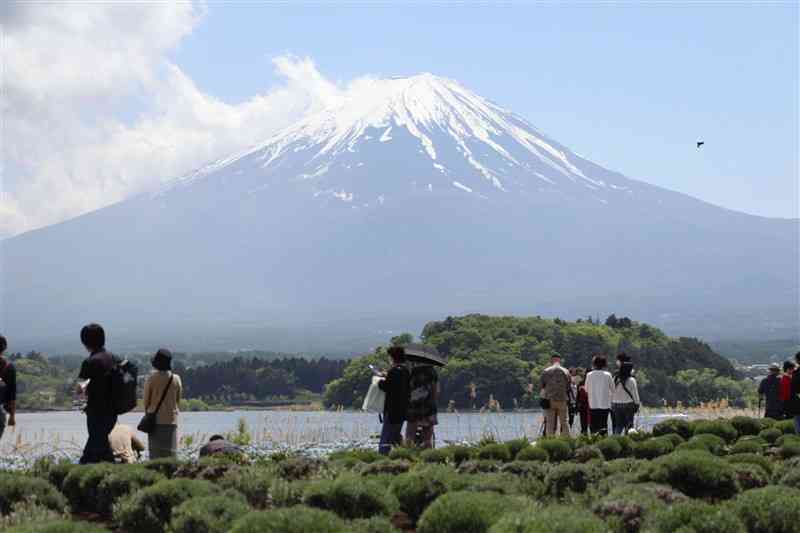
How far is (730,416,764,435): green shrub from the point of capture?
74.9 feet

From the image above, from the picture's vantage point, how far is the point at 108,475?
1311 centimetres

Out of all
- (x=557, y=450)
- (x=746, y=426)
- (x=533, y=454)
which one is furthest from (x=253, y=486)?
(x=746, y=426)

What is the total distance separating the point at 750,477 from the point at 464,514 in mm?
4530

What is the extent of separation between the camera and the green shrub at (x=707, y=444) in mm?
18391

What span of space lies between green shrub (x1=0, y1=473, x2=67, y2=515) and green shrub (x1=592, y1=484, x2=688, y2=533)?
15.4 ft

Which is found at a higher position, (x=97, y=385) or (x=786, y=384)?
(x=786, y=384)

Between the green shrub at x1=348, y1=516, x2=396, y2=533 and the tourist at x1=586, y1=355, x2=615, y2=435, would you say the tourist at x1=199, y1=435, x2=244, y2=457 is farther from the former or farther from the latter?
the tourist at x1=586, y1=355, x2=615, y2=435

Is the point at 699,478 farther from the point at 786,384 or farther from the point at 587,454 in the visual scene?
the point at 786,384

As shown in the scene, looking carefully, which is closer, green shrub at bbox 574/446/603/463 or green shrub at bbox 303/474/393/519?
green shrub at bbox 303/474/393/519

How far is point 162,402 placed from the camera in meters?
16.5

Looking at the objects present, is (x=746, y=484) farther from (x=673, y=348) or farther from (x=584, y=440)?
(x=673, y=348)

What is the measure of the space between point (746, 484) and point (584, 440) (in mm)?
5938

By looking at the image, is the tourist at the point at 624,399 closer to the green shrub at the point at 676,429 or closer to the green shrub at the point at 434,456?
the green shrub at the point at 676,429

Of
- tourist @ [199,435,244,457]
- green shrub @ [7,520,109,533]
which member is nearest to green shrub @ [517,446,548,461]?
tourist @ [199,435,244,457]
